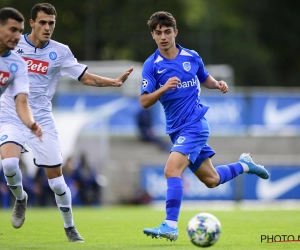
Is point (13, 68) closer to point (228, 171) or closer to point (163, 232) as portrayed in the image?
point (163, 232)

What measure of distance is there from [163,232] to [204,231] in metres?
0.85

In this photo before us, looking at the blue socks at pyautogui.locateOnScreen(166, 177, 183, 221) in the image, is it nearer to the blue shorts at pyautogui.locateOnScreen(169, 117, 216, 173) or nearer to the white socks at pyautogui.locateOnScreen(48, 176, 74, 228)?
the blue shorts at pyautogui.locateOnScreen(169, 117, 216, 173)

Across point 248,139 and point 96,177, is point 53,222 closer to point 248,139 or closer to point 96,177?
point 96,177

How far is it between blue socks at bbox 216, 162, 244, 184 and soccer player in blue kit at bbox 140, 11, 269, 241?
4 centimetres

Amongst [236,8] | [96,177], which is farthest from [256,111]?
[236,8]

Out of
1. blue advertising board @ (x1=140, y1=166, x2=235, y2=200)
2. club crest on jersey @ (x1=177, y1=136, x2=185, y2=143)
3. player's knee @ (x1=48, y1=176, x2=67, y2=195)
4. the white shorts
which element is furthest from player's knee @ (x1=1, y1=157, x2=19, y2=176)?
blue advertising board @ (x1=140, y1=166, x2=235, y2=200)

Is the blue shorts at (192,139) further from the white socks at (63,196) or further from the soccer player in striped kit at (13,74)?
the soccer player in striped kit at (13,74)

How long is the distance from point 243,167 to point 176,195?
1.64 metres

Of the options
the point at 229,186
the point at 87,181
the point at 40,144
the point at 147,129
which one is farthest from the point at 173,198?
the point at 147,129

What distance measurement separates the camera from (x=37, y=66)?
9.93m

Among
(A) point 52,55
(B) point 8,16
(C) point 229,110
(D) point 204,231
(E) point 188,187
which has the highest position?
(C) point 229,110

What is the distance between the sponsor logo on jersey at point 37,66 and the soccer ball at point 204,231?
291cm

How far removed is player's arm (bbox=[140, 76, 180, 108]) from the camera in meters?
9.16

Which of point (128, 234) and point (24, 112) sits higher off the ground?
point (24, 112)
